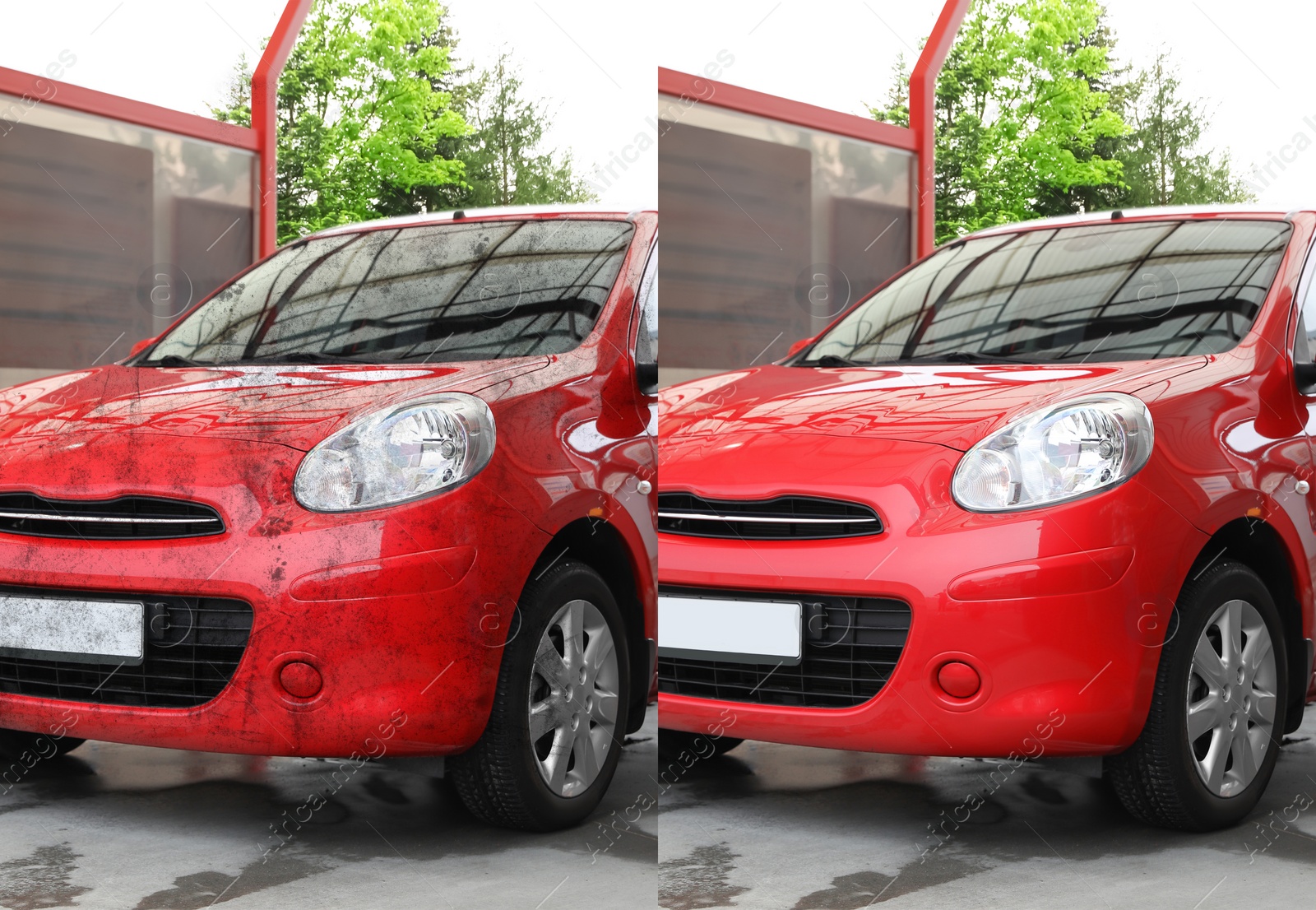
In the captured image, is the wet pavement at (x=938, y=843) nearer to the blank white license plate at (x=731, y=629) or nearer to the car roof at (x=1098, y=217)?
the blank white license plate at (x=731, y=629)

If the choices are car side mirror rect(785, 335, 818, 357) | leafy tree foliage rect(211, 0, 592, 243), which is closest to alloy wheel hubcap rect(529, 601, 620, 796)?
car side mirror rect(785, 335, 818, 357)

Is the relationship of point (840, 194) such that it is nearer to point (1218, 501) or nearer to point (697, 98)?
point (697, 98)

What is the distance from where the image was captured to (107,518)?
7.82ft

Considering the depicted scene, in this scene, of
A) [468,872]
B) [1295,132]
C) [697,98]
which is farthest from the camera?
[1295,132]

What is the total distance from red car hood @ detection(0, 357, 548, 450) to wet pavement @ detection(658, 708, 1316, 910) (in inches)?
37.8

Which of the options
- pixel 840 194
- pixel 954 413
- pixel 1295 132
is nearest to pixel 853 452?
pixel 954 413

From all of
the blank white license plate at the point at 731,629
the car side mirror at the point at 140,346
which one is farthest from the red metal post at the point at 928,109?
the car side mirror at the point at 140,346

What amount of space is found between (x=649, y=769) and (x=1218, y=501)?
1245 millimetres

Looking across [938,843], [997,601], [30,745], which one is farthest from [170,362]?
[938,843]

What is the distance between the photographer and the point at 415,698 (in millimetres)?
2283

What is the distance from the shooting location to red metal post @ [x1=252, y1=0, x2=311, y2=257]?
2475 millimetres

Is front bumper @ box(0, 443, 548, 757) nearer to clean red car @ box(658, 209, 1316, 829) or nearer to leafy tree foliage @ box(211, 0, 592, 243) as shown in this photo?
clean red car @ box(658, 209, 1316, 829)

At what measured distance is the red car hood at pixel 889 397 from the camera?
2.40 metres

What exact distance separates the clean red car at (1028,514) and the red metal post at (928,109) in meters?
0.07
